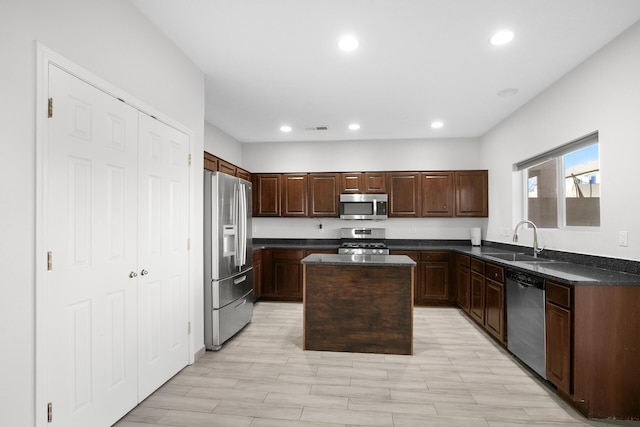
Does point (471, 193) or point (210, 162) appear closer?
point (210, 162)

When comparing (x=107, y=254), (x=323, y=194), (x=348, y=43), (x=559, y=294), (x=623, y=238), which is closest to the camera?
(x=107, y=254)

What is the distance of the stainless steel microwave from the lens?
5.53 metres

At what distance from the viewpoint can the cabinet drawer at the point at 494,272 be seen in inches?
133

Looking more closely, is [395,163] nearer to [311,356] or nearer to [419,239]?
[419,239]

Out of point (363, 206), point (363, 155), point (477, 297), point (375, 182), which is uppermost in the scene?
point (363, 155)

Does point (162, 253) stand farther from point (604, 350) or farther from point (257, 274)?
point (604, 350)

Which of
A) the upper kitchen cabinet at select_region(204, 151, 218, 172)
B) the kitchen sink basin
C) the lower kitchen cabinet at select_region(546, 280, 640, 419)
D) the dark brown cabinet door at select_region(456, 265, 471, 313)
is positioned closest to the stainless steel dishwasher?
the lower kitchen cabinet at select_region(546, 280, 640, 419)

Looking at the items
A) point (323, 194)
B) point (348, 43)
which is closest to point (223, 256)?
point (348, 43)

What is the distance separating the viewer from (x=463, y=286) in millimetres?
4617

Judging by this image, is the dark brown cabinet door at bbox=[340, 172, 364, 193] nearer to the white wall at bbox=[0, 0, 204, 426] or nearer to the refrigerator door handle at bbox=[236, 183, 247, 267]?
the refrigerator door handle at bbox=[236, 183, 247, 267]

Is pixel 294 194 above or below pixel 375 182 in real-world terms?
below

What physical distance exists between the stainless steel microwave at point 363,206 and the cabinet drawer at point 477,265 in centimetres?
166

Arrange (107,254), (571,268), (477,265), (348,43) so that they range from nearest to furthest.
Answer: (107,254) → (348,43) → (571,268) → (477,265)

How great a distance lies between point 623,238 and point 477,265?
164 cm
